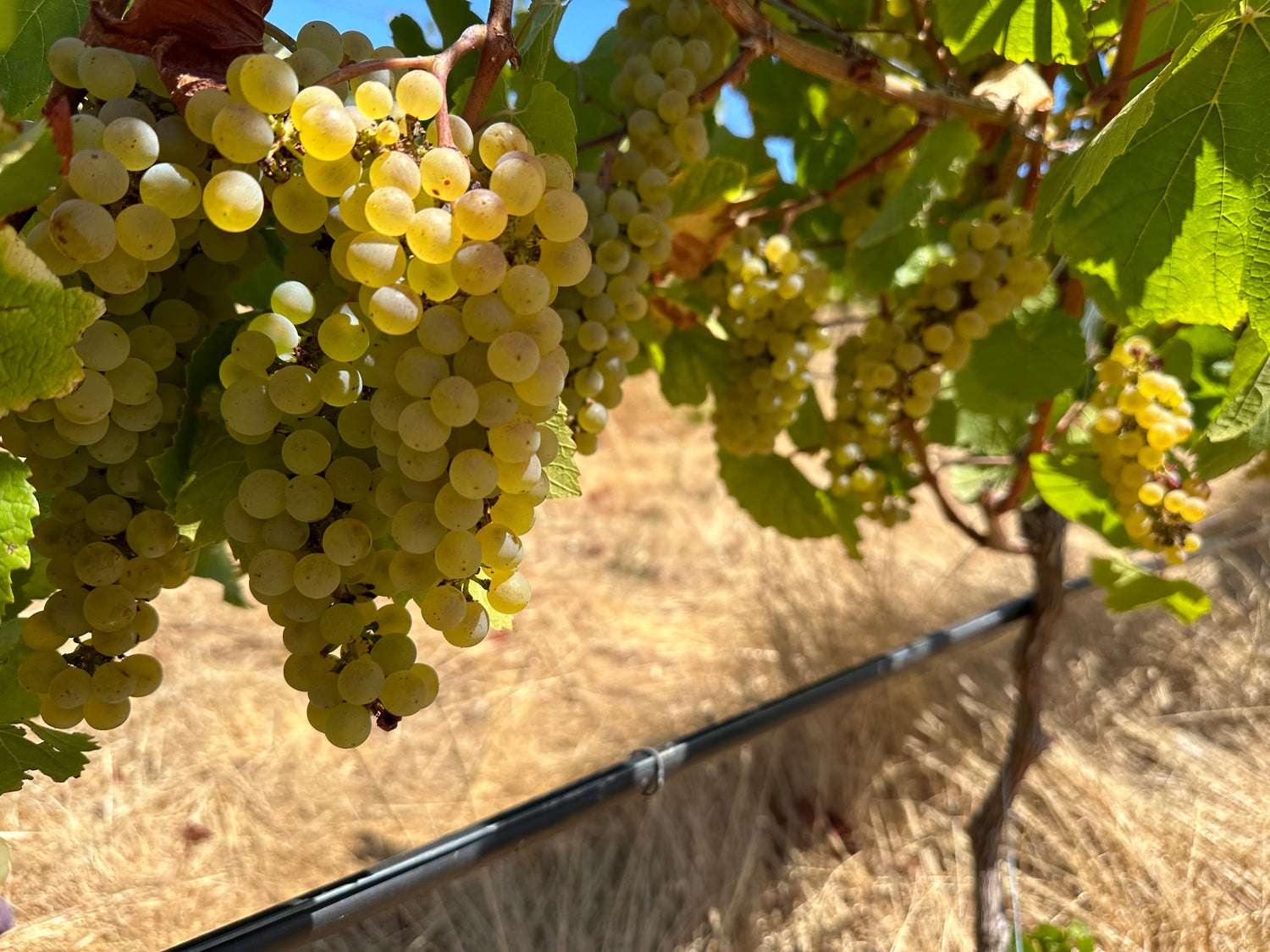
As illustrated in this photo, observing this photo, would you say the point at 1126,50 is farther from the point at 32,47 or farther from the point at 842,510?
the point at 32,47

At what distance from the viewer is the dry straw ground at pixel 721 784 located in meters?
0.90

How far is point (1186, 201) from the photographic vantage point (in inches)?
18.0

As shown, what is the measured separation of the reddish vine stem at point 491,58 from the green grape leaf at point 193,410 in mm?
128

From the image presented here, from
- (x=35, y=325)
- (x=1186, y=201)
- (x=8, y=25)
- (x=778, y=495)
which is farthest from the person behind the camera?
(x=778, y=495)

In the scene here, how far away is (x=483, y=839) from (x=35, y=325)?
1.47ft

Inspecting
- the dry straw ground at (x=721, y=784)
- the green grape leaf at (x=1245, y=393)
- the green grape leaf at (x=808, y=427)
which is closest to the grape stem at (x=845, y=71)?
the green grape leaf at (x=1245, y=393)

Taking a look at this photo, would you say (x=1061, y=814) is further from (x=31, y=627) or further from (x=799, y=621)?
(x=31, y=627)

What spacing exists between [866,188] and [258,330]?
637mm

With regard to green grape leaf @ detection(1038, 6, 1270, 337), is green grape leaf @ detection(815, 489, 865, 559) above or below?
above

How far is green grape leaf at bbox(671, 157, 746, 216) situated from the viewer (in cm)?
59

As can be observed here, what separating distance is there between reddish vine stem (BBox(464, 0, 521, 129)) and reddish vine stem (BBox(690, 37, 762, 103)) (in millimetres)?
223

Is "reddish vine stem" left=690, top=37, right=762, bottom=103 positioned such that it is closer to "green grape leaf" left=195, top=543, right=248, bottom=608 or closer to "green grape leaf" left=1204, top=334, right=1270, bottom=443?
"green grape leaf" left=1204, top=334, right=1270, bottom=443

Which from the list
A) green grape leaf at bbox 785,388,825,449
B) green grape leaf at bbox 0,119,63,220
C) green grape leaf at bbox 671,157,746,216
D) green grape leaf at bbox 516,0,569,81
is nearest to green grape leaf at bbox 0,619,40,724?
green grape leaf at bbox 0,119,63,220

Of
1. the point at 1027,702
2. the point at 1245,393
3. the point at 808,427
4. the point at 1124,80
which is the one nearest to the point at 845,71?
the point at 1124,80
